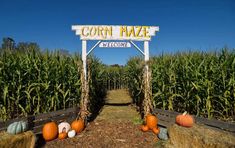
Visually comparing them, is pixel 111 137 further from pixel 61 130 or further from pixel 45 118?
pixel 45 118

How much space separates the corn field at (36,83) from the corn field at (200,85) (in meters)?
2.99

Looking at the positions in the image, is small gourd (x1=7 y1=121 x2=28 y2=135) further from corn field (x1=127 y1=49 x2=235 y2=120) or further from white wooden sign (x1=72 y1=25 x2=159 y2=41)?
corn field (x1=127 y1=49 x2=235 y2=120)

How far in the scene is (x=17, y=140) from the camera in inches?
170

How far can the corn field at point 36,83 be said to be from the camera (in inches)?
233

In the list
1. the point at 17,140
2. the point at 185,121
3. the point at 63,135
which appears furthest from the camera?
the point at 63,135

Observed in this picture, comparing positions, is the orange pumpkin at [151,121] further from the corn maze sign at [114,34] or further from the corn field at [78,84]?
the corn maze sign at [114,34]

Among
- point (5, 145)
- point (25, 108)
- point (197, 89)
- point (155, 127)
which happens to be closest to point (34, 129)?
point (25, 108)

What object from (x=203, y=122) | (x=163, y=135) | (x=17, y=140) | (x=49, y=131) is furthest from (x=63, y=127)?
(x=203, y=122)

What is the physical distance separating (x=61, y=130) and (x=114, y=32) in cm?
368

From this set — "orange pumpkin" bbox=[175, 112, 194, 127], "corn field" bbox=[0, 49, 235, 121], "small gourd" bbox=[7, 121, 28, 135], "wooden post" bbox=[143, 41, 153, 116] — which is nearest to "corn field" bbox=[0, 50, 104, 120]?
"corn field" bbox=[0, 49, 235, 121]

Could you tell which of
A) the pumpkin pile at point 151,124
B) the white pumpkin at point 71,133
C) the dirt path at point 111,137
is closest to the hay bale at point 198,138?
the dirt path at point 111,137

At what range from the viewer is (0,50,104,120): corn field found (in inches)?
233

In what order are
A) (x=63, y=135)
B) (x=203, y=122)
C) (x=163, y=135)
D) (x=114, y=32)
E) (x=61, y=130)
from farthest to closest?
(x=114, y=32) < (x=61, y=130) < (x=63, y=135) < (x=163, y=135) < (x=203, y=122)

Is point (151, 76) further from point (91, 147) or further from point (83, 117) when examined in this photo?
point (91, 147)
